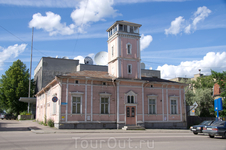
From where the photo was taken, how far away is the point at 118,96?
2602cm

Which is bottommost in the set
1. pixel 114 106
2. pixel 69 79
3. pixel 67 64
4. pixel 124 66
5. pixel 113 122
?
pixel 113 122

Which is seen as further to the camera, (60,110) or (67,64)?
(67,64)

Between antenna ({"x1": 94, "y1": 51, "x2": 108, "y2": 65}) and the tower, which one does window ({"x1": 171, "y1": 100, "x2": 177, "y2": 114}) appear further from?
antenna ({"x1": 94, "y1": 51, "x2": 108, "y2": 65})

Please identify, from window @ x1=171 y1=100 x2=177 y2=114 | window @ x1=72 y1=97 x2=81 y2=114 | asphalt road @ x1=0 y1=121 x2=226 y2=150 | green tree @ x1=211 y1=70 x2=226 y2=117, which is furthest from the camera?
green tree @ x1=211 y1=70 x2=226 y2=117

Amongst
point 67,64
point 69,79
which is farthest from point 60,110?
point 67,64

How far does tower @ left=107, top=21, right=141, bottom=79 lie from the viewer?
27.3m

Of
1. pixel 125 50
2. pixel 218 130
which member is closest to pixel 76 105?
pixel 125 50

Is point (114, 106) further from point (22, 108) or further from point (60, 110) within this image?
point (22, 108)

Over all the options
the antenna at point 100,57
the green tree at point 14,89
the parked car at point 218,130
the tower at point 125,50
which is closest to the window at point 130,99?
the tower at point 125,50

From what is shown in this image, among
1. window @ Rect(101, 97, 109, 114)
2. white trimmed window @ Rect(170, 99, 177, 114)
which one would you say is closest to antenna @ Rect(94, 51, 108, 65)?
window @ Rect(101, 97, 109, 114)

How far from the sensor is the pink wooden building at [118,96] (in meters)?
24.0

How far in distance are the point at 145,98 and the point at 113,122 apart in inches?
209

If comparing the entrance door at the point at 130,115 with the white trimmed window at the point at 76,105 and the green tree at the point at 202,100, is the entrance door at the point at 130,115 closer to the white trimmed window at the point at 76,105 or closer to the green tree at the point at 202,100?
the white trimmed window at the point at 76,105

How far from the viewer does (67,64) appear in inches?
1844
